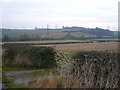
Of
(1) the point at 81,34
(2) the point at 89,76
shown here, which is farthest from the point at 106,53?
(1) the point at 81,34

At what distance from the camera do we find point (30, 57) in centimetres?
1316

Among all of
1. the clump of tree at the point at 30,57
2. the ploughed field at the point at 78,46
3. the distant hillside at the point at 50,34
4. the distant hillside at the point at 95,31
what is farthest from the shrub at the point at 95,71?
the distant hillside at the point at 95,31

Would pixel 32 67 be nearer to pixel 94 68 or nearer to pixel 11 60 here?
pixel 11 60

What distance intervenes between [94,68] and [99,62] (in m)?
0.35

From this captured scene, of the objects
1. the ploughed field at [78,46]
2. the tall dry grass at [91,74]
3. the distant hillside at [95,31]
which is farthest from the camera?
the distant hillside at [95,31]

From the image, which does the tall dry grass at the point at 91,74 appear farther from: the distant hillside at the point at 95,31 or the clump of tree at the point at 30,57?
the distant hillside at the point at 95,31

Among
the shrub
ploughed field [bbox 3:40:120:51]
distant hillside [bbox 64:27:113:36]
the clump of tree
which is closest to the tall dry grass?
the shrub

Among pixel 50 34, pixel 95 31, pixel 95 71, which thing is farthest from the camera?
pixel 95 31

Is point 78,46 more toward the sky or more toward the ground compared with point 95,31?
more toward the ground

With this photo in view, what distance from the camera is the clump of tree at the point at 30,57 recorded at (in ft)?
41.5

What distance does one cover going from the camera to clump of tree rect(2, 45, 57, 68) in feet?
41.5

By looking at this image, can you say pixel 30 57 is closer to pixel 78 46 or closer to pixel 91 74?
pixel 91 74

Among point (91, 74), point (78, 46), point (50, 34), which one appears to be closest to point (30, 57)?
point (91, 74)

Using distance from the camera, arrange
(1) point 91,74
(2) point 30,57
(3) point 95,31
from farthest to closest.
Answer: (3) point 95,31, (2) point 30,57, (1) point 91,74
